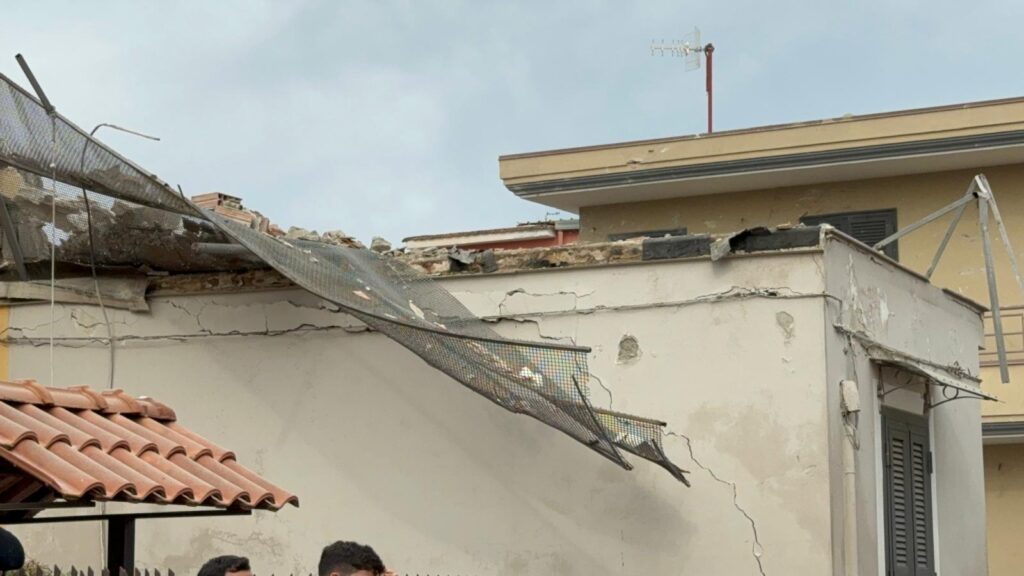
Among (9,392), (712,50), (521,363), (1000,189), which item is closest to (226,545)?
(521,363)

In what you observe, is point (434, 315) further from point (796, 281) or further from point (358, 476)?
point (796, 281)

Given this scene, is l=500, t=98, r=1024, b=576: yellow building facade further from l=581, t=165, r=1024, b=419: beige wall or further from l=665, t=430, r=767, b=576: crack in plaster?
l=665, t=430, r=767, b=576: crack in plaster

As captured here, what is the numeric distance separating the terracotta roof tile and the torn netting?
1842 mm

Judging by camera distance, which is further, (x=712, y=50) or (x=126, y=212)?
(x=712, y=50)

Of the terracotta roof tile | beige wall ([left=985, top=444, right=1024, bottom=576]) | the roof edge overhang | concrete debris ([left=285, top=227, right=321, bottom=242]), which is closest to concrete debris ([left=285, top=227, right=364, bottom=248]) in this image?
concrete debris ([left=285, top=227, right=321, bottom=242])

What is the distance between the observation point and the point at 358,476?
32.6 feet

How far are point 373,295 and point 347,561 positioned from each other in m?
2.99

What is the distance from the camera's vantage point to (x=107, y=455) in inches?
244

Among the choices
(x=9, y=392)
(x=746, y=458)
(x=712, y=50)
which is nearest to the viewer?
(x=9, y=392)

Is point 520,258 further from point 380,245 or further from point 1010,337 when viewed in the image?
point 1010,337

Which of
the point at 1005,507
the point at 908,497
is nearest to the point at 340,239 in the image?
the point at 908,497

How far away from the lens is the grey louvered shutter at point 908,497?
10.2 metres

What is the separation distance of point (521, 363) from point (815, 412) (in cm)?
184

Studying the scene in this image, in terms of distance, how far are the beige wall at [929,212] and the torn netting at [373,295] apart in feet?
31.8
